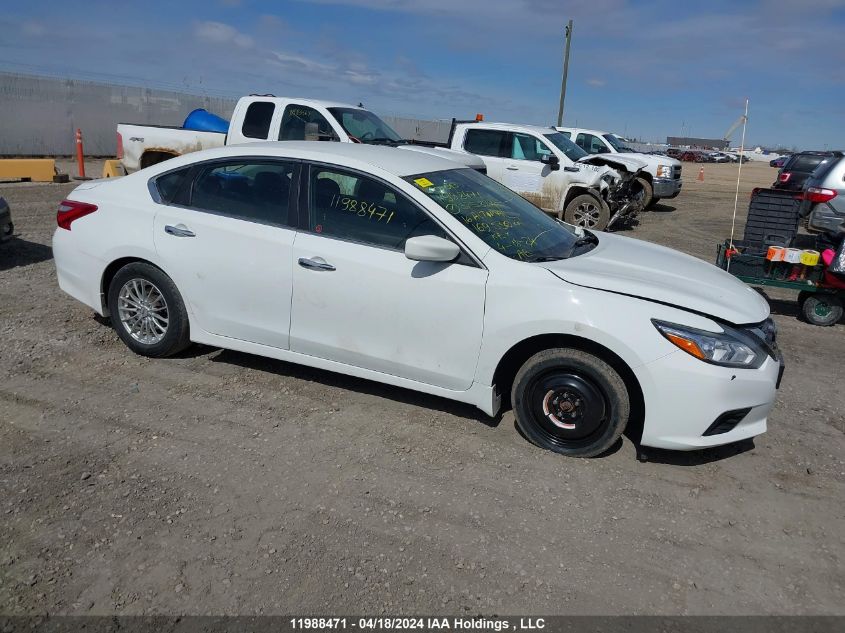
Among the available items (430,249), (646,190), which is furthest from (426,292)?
(646,190)

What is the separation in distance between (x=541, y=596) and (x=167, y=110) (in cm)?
3093

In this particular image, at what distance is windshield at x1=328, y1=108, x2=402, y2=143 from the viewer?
1055 cm

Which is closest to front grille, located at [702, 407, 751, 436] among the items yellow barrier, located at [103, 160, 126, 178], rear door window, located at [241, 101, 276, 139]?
rear door window, located at [241, 101, 276, 139]

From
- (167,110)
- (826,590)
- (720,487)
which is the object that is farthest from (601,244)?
(167,110)

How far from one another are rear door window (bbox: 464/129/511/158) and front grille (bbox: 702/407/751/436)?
32.4 feet

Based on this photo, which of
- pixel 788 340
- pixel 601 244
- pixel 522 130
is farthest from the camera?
pixel 522 130

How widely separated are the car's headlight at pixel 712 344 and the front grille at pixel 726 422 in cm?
27

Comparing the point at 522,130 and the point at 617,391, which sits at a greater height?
the point at 522,130

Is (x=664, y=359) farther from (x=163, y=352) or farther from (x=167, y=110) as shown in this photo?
(x=167, y=110)

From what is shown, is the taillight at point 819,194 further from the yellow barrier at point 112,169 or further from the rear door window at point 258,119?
the yellow barrier at point 112,169

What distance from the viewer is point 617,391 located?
376 cm

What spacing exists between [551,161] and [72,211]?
9.31 metres

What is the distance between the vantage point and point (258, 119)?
1060cm

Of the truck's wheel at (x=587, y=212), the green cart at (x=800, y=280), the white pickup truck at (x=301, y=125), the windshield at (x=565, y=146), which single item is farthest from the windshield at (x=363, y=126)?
the green cart at (x=800, y=280)
